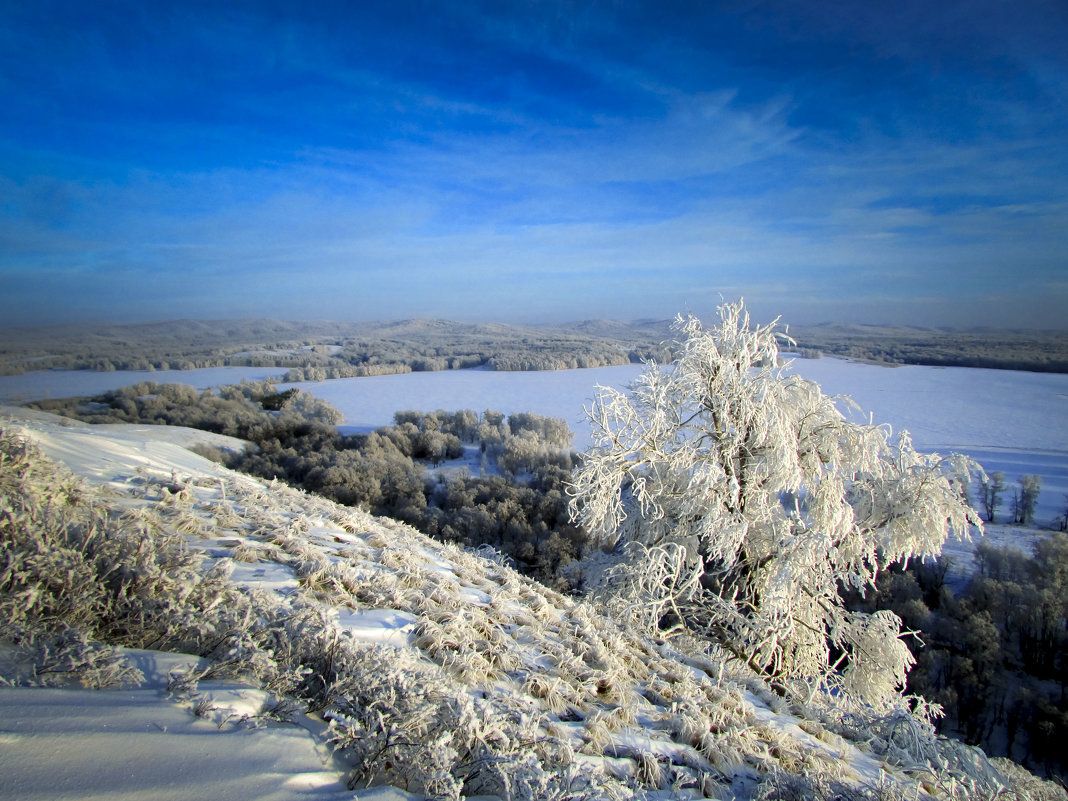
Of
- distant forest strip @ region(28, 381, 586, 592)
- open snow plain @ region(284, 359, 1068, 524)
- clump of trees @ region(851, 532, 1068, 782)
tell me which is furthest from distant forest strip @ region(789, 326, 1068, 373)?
distant forest strip @ region(28, 381, 586, 592)

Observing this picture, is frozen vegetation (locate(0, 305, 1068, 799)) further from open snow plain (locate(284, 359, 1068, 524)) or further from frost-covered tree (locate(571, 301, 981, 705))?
open snow plain (locate(284, 359, 1068, 524))

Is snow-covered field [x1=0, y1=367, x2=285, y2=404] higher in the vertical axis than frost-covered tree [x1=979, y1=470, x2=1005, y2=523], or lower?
higher

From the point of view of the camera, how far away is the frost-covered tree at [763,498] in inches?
238

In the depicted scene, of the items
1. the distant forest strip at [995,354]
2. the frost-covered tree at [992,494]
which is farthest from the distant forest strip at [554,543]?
the distant forest strip at [995,354]

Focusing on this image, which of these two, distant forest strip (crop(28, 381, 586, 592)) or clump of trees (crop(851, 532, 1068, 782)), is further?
distant forest strip (crop(28, 381, 586, 592))

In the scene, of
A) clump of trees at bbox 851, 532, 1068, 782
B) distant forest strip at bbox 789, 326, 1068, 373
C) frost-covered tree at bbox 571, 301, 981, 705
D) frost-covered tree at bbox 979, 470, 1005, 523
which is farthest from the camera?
distant forest strip at bbox 789, 326, 1068, 373

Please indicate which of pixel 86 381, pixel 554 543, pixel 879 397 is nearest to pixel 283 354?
pixel 86 381

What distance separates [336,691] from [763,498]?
5.44m

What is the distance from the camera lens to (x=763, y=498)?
612cm

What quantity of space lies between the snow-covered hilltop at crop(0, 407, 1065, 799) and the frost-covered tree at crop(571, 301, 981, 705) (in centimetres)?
138

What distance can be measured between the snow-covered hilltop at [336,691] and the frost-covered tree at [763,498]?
4.54ft

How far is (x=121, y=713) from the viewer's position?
5.99 feet

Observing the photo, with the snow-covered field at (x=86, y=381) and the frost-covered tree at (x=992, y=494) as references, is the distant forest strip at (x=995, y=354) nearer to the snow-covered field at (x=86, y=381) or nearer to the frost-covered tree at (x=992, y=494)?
the frost-covered tree at (x=992, y=494)

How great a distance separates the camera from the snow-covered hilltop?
1.78 m
